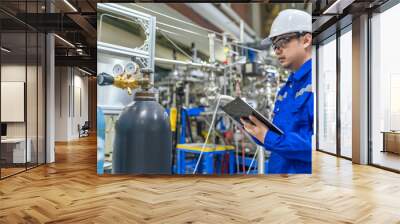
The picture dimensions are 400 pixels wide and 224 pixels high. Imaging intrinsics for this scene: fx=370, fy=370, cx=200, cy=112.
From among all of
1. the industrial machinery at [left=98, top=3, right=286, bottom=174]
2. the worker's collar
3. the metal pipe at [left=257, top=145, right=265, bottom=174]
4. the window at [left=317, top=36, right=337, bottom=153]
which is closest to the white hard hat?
the industrial machinery at [left=98, top=3, right=286, bottom=174]

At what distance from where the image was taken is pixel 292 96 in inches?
170

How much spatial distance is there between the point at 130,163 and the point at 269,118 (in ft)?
5.67

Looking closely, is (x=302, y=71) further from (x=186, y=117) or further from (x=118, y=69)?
(x=118, y=69)

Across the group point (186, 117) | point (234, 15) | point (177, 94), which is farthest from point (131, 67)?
point (234, 15)

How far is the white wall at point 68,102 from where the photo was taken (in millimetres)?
9656

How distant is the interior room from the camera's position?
3.28 meters

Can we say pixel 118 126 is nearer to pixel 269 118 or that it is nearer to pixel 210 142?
pixel 210 142

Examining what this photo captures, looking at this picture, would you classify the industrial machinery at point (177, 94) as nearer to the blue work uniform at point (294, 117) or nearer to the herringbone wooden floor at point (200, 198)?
the blue work uniform at point (294, 117)

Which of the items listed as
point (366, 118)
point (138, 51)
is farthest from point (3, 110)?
point (366, 118)

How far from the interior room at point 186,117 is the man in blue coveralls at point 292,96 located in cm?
5

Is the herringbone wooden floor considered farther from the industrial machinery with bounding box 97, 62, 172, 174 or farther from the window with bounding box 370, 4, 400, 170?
the window with bounding box 370, 4, 400, 170

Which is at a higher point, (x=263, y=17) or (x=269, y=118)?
(x=263, y=17)

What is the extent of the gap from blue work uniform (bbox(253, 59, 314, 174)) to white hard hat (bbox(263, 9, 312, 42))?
43 centimetres

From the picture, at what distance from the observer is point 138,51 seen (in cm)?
416
